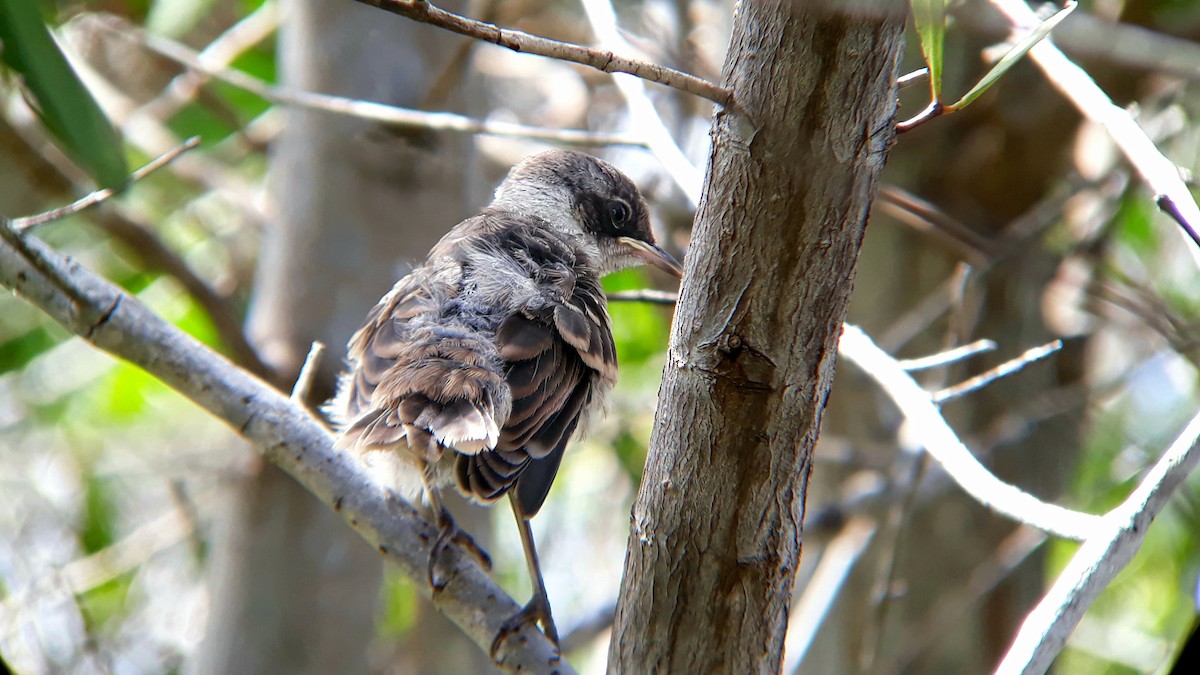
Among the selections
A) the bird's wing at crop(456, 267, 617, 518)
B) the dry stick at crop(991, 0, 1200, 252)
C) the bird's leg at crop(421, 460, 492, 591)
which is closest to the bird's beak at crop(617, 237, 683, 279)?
the bird's wing at crop(456, 267, 617, 518)

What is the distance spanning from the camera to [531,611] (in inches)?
87.7

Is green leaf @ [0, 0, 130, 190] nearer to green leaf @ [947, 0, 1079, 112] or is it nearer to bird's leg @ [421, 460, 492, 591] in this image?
bird's leg @ [421, 460, 492, 591]

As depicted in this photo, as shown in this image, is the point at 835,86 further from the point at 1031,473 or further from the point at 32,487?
the point at 32,487

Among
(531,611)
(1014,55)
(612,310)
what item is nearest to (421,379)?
(531,611)

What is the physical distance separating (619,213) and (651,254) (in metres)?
0.20

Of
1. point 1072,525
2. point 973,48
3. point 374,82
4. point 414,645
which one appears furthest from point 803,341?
point 973,48

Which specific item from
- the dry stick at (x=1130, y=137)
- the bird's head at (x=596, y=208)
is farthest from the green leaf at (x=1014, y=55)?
the bird's head at (x=596, y=208)

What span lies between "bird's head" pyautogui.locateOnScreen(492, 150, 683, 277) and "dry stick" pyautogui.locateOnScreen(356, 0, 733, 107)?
6.10 ft

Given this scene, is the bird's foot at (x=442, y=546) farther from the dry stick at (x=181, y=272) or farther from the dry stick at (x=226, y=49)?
the dry stick at (x=226, y=49)

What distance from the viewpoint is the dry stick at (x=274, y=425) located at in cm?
216

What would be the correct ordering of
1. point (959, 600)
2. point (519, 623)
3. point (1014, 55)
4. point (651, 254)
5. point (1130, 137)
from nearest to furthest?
point (1014, 55), point (1130, 137), point (519, 623), point (651, 254), point (959, 600)

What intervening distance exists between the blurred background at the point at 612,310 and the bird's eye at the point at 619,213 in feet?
0.88

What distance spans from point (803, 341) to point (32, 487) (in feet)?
15.1

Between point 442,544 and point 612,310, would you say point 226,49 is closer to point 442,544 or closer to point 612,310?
point 612,310
